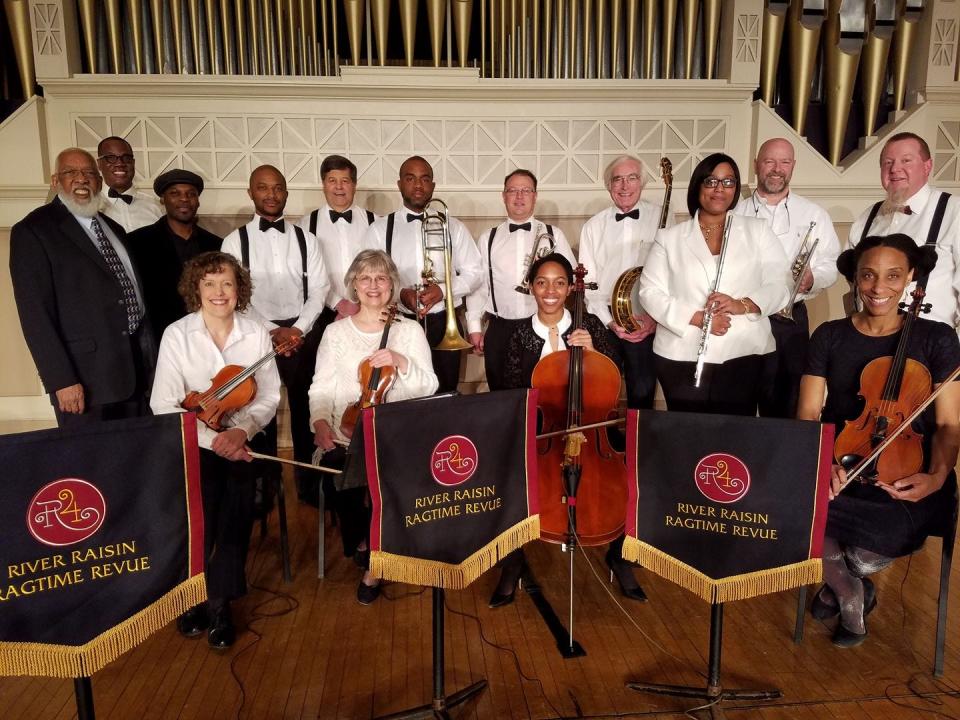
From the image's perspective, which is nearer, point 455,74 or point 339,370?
point 339,370

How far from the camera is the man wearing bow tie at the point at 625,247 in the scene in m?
3.38

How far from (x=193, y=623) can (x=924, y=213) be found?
11.3 feet

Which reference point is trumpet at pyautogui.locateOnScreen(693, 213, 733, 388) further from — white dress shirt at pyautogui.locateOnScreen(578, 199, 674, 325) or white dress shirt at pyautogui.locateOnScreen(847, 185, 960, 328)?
white dress shirt at pyautogui.locateOnScreen(847, 185, 960, 328)

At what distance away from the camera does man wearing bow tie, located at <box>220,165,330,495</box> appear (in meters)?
3.45

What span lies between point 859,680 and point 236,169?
415 centimetres

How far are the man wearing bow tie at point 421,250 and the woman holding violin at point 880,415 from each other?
1.80 metres

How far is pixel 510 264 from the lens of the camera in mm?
3684

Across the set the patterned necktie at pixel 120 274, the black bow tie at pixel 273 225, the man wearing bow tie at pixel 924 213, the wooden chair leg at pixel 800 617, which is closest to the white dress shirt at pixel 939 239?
the man wearing bow tie at pixel 924 213

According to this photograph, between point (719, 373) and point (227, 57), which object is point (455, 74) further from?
point (719, 373)

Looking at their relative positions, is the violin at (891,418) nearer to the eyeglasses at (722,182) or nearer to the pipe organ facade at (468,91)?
the eyeglasses at (722,182)

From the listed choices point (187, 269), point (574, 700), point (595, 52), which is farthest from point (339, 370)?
point (595, 52)

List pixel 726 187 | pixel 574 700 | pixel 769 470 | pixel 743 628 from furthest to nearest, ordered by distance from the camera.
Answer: pixel 726 187, pixel 743 628, pixel 574 700, pixel 769 470

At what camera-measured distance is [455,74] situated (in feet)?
14.3

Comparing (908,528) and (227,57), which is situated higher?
(227,57)
